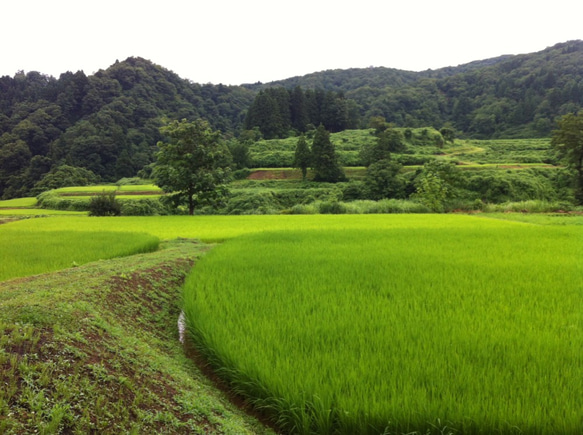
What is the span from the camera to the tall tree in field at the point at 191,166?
66.9 ft

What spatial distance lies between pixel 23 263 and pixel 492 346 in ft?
27.2

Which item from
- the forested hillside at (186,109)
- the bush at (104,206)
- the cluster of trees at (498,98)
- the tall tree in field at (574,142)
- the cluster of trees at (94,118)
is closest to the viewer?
the bush at (104,206)

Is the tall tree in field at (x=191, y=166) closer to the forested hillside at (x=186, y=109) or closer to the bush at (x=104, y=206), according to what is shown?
the bush at (x=104, y=206)

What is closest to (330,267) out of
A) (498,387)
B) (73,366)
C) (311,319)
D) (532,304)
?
(311,319)

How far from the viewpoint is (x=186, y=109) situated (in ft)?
251

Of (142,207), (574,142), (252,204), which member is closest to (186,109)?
(252,204)

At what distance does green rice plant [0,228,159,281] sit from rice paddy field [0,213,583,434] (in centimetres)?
22

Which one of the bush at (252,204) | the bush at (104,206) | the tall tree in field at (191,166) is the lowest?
the bush at (252,204)

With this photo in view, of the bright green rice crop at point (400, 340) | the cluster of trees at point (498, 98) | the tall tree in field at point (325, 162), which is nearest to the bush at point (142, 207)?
the tall tree in field at point (325, 162)

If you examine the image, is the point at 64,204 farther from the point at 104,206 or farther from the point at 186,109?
the point at 186,109

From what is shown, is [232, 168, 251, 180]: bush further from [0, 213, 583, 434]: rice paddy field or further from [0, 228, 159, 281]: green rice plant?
[0, 213, 583, 434]: rice paddy field

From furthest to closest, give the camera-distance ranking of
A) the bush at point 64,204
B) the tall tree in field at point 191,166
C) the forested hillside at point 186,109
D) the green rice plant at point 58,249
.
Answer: the forested hillside at point 186,109 → the bush at point 64,204 → the tall tree in field at point 191,166 → the green rice plant at point 58,249

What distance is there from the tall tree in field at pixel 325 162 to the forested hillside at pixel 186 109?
1036 inches

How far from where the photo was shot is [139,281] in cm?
553
